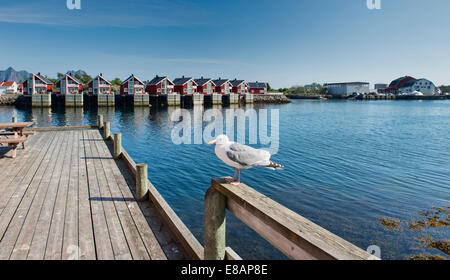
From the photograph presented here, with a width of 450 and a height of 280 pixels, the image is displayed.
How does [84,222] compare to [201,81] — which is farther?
[201,81]

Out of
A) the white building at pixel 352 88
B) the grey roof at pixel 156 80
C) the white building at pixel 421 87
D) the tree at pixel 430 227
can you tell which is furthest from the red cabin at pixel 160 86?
the white building at pixel 421 87

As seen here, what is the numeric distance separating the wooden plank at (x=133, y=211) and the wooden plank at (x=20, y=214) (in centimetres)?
176

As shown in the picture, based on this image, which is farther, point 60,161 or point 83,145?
point 83,145

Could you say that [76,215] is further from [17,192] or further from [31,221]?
[17,192]

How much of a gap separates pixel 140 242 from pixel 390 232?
8187 millimetres

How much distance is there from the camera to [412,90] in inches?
5600

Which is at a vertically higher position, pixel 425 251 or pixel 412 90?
pixel 412 90

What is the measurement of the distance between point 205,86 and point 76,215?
8229 centimetres

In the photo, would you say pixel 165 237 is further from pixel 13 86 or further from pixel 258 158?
pixel 13 86

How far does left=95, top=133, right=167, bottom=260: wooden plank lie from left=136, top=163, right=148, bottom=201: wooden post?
0.19 meters

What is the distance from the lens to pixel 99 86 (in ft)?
226

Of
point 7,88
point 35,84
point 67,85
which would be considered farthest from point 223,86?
point 7,88
